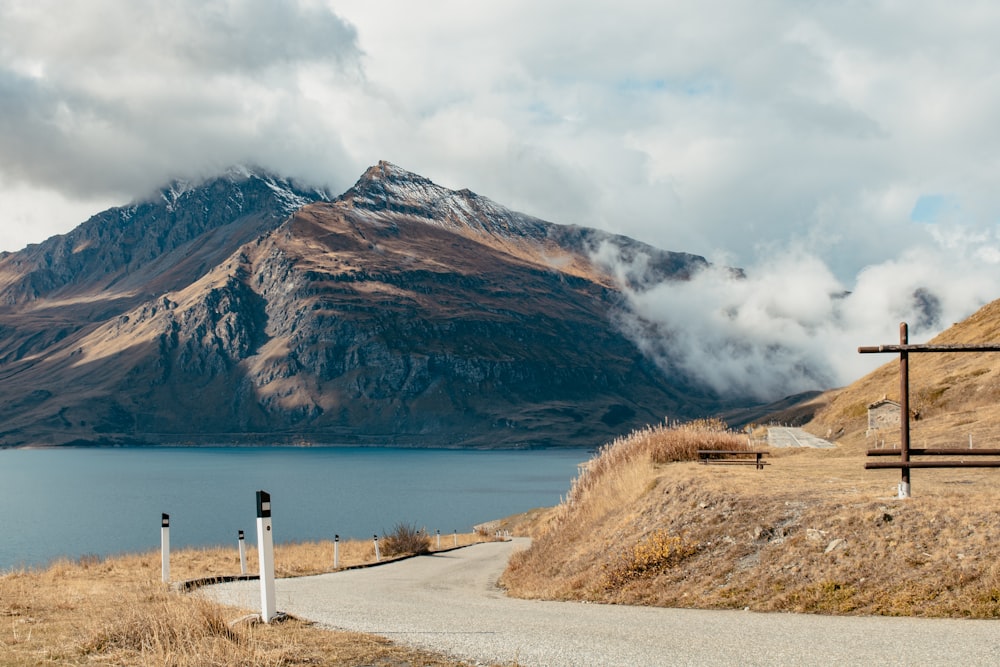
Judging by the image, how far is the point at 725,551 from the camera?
19.2m

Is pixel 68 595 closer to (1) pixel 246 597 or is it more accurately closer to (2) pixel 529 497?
(1) pixel 246 597

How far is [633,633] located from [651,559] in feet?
19.6

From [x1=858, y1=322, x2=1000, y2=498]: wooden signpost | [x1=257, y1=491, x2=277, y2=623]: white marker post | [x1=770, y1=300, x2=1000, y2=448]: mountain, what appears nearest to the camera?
[x1=257, y1=491, x2=277, y2=623]: white marker post

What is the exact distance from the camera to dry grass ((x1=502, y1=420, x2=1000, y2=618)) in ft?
52.4

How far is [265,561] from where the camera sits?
14.2m

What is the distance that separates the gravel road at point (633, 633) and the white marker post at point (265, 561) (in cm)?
101

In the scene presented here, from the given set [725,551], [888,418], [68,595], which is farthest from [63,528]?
[725,551]

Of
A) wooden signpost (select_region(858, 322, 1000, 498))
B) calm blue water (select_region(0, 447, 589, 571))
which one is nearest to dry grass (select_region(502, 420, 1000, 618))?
wooden signpost (select_region(858, 322, 1000, 498))

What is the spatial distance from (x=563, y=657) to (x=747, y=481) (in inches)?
513

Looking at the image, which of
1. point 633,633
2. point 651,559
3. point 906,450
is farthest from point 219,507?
point 633,633

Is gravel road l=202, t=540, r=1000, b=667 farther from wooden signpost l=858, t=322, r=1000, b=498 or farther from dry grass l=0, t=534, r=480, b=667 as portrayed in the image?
wooden signpost l=858, t=322, r=1000, b=498

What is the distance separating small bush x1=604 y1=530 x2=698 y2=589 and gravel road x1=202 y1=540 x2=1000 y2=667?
1340 mm

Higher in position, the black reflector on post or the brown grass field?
the black reflector on post

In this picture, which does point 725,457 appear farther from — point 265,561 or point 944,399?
point 944,399
